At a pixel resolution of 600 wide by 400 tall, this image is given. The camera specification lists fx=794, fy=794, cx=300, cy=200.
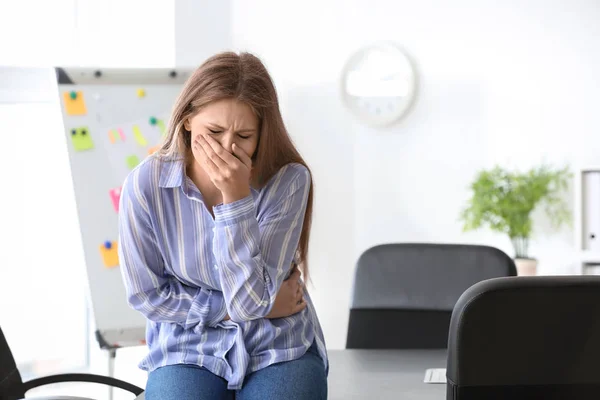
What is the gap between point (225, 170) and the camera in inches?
58.5

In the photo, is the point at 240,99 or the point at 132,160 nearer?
the point at 240,99

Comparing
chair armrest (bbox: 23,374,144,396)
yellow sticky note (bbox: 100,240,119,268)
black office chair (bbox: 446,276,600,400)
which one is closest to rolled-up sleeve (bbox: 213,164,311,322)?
black office chair (bbox: 446,276,600,400)

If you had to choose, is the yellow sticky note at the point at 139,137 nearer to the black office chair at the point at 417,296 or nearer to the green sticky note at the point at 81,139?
the green sticky note at the point at 81,139

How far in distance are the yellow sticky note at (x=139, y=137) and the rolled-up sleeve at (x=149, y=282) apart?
1.96m

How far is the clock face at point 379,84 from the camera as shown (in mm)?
4234

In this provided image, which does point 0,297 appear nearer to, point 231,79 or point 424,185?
point 424,185

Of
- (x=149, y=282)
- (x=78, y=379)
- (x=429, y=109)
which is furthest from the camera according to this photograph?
(x=429, y=109)

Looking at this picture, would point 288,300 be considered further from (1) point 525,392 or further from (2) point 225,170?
(1) point 525,392

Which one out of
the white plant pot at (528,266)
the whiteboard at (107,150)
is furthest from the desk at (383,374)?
the white plant pot at (528,266)

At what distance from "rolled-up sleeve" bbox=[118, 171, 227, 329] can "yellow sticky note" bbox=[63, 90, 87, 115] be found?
198 centimetres

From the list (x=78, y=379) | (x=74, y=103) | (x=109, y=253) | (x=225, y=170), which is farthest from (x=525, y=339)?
(x=74, y=103)

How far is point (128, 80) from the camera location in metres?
3.56

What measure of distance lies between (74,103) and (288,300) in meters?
2.19

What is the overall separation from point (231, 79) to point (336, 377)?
2.19 feet
